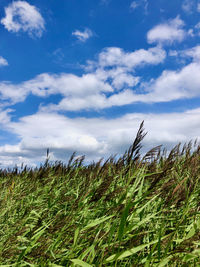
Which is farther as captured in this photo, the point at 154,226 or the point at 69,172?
the point at 69,172

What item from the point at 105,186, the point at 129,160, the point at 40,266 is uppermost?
the point at 129,160

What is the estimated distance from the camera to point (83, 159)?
Result: 4.35 m

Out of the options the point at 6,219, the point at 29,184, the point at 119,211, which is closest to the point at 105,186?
the point at 119,211

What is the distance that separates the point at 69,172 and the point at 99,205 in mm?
1760

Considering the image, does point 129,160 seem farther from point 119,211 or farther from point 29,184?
point 29,184

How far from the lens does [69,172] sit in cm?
446

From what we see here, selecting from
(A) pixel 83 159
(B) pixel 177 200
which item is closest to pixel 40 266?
(B) pixel 177 200

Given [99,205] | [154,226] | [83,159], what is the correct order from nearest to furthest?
[154,226]
[99,205]
[83,159]

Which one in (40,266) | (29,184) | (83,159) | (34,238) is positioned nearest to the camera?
(40,266)

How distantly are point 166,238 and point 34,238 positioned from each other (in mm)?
1158

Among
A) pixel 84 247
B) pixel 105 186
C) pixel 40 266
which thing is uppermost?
pixel 105 186

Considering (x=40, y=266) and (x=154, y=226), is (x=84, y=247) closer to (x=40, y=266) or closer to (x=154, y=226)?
(x=40, y=266)

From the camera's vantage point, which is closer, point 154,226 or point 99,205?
point 154,226

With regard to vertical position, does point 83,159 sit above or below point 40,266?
above
